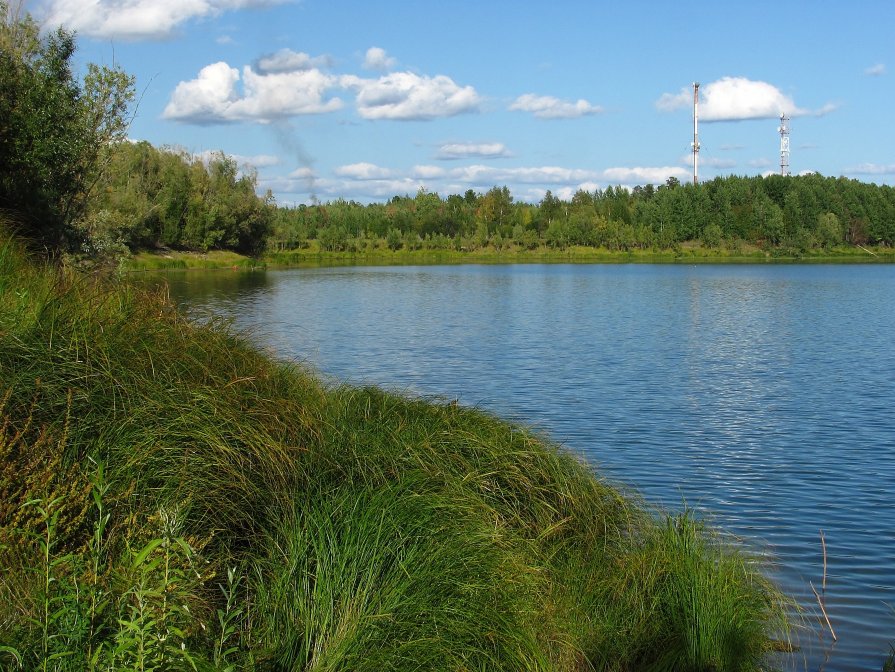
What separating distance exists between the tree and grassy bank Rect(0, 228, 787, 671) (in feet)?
29.2

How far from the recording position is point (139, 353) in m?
7.75

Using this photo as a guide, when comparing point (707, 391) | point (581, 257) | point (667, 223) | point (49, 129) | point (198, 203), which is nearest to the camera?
point (49, 129)

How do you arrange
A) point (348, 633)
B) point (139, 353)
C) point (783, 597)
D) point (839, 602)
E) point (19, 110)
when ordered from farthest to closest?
point (19, 110) < point (839, 602) < point (783, 597) < point (139, 353) < point (348, 633)

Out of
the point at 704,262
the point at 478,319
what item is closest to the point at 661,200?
the point at 704,262

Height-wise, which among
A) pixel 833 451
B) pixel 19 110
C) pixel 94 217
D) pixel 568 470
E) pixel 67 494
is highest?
pixel 19 110

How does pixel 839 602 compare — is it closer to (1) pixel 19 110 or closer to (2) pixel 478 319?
(1) pixel 19 110

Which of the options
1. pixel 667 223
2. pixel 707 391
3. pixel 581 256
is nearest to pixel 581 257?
pixel 581 256

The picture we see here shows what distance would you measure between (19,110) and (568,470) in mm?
13358

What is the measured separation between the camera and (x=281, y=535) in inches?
255

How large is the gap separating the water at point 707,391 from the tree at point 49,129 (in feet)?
15.3

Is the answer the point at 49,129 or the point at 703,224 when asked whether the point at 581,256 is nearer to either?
the point at 703,224

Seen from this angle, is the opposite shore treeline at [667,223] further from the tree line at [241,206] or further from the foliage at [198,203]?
the foliage at [198,203]

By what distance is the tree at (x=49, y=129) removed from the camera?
1738 centimetres

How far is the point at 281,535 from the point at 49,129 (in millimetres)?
13806
